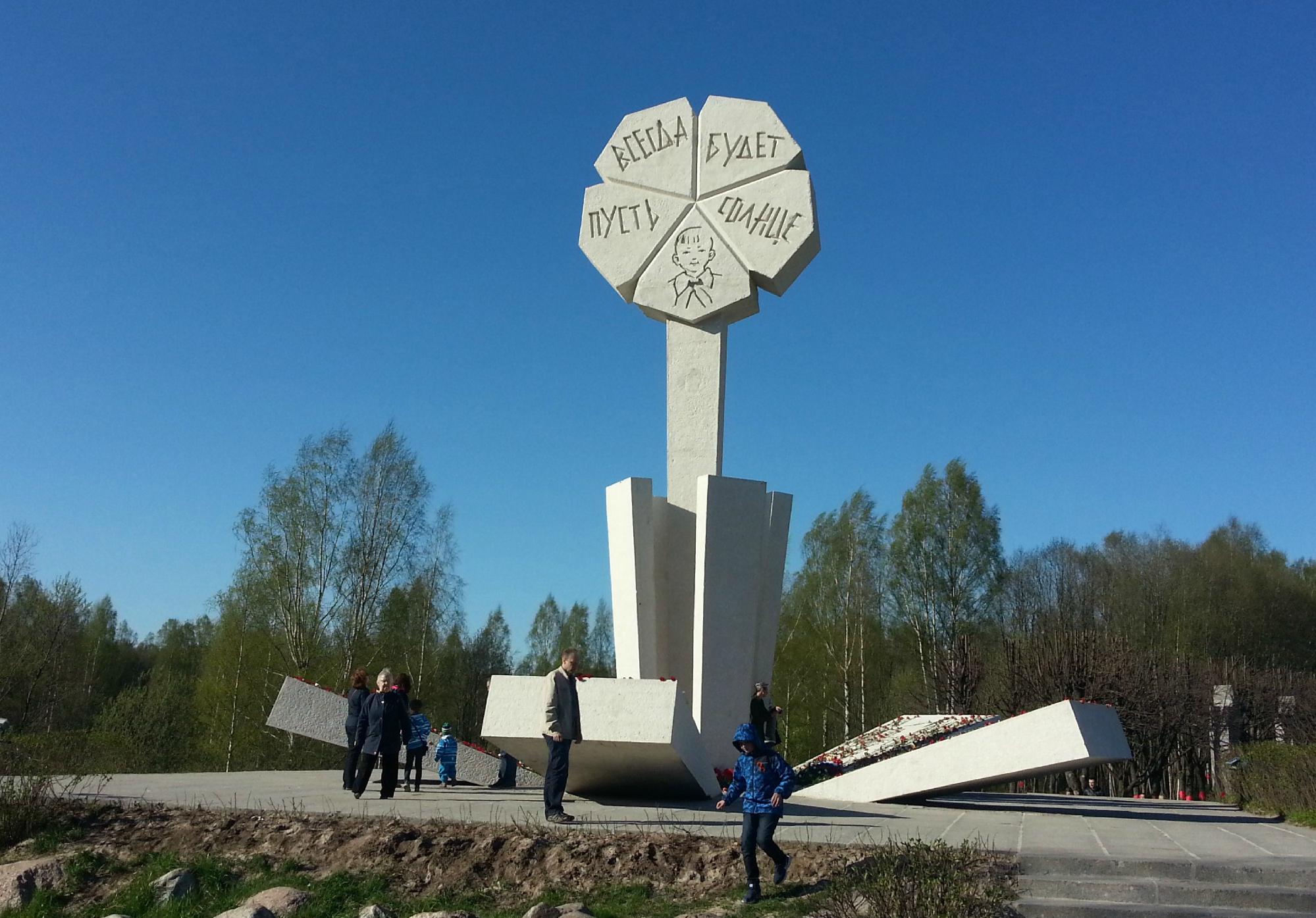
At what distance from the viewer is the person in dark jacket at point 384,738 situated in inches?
339

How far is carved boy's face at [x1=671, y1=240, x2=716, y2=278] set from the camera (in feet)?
40.0

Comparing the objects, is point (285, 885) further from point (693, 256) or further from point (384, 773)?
point (693, 256)

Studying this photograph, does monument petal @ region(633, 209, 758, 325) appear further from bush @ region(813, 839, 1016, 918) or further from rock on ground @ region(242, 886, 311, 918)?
rock on ground @ region(242, 886, 311, 918)

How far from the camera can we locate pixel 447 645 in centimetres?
2994

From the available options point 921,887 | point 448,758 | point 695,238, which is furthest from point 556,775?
point 695,238

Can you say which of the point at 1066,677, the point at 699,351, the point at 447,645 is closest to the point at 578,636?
the point at 447,645

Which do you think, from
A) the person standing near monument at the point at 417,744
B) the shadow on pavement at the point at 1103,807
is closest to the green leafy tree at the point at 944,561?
the shadow on pavement at the point at 1103,807

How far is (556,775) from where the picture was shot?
738 centimetres

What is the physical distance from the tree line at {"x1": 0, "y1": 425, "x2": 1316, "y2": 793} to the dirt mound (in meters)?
7.89

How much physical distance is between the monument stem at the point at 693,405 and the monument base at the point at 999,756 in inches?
135

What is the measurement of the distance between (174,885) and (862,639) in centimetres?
2243

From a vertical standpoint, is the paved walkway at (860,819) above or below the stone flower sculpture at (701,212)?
below

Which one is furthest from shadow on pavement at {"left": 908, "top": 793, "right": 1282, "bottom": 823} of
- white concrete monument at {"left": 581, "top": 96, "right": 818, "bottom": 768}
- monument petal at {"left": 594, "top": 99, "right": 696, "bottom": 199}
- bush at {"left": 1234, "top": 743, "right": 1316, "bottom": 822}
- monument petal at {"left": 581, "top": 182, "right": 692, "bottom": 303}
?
monument petal at {"left": 594, "top": 99, "right": 696, "bottom": 199}

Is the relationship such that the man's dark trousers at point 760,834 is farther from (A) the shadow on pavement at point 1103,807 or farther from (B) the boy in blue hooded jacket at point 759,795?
(A) the shadow on pavement at point 1103,807
